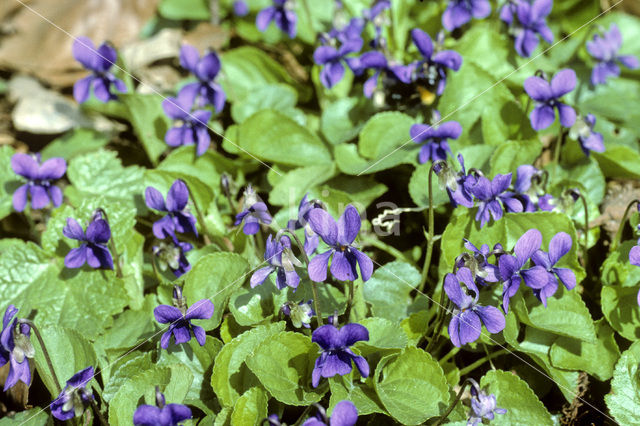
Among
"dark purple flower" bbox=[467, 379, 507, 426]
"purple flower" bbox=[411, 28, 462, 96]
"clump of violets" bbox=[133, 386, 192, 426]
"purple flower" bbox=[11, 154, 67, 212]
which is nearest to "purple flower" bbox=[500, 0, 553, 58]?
"purple flower" bbox=[411, 28, 462, 96]

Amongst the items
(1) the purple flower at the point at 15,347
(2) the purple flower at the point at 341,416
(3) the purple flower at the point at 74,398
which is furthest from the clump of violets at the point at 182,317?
(2) the purple flower at the point at 341,416

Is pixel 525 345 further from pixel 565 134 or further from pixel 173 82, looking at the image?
pixel 173 82

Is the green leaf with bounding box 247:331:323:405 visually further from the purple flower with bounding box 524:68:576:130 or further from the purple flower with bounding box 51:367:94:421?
the purple flower with bounding box 524:68:576:130

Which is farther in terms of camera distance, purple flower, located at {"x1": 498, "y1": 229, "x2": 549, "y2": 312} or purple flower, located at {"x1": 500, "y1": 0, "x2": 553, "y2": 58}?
purple flower, located at {"x1": 500, "y1": 0, "x2": 553, "y2": 58}

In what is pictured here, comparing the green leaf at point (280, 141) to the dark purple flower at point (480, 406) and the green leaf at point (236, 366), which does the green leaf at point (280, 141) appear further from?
the dark purple flower at point (480, 406)

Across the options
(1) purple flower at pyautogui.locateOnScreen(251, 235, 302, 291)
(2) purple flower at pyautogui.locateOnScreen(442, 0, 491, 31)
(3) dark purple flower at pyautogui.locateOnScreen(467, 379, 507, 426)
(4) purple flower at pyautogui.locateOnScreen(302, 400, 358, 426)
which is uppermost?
(2) purple flower at pyautogui.locateOnScreen(442, 0, 491, 31)

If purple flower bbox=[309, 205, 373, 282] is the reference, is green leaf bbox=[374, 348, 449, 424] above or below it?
below

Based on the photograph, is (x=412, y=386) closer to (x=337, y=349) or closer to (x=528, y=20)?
(x=337, y=349)

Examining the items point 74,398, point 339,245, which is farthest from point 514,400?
point 74,398

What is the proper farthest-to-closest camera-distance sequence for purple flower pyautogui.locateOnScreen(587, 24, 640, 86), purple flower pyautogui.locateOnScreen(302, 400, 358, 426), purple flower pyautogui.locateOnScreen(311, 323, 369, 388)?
purple flower pyautogui.locateOnScreen(587, 24, 640, 86) < purple flower pyautogui.locateOnScreen(311, 323, 369, 388) < purple flower pyautogui.locateOnScreen(302, 400, 358, 426)
